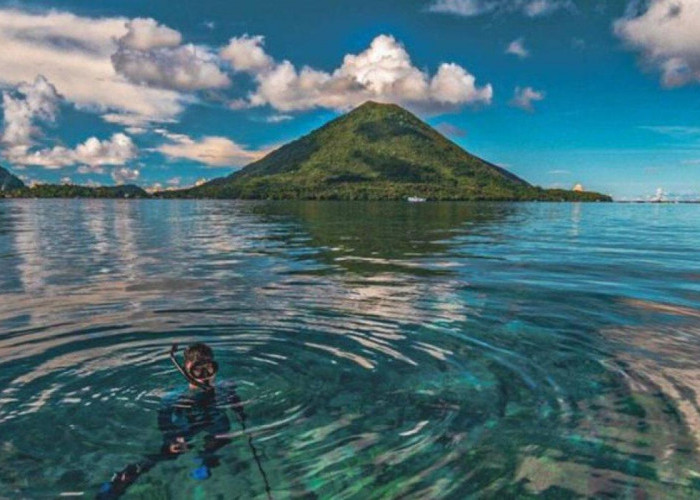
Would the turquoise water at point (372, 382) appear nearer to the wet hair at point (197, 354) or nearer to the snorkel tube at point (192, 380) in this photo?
the snorkel tube at point (192, 380)

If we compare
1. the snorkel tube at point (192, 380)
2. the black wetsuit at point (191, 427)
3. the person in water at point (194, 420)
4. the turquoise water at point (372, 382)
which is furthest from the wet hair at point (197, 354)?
the turquoise water at point (372, 382)

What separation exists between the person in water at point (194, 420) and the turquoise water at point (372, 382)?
0.64ft

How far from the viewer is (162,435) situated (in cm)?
892

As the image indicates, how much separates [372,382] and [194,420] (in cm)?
379

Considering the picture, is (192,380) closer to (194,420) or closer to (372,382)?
(194,420)

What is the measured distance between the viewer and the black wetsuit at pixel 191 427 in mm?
7773

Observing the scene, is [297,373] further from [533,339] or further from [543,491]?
[533,339]

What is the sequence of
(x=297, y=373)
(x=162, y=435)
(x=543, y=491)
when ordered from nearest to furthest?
(x=543, y=491), (x=162, y=435), (x=297, y=373)

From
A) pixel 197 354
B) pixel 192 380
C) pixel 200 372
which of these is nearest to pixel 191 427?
pixel 192 380

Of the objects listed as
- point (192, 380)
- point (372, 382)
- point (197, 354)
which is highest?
point (197, 354)

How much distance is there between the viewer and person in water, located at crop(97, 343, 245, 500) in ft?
25.7

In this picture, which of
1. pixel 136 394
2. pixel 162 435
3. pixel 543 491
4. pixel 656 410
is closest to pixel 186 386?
pixel 136 394

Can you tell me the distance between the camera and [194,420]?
9.43m

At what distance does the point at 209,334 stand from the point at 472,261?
1998 cm
